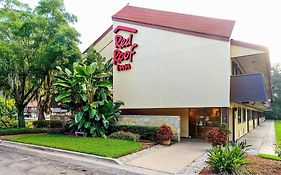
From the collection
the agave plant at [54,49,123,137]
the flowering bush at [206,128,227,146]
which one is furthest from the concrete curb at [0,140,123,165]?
the flowering bush at [206,128,227,146]

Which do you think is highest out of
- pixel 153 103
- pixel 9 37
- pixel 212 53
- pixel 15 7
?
pixel 15 7

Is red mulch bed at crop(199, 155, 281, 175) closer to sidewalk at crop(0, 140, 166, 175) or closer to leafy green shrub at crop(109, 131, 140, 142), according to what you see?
sidewalk at crop(0, 140, 166, 175)

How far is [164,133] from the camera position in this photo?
1322 centimetres

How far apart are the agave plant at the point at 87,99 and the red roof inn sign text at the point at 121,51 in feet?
7.20

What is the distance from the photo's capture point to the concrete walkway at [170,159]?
349 inches

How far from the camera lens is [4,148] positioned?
12.3 m

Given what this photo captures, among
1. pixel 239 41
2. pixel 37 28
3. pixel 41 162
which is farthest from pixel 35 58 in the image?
pixel 239 41

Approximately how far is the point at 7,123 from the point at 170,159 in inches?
564

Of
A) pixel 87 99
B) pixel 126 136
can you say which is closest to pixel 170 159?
pixel 126 136

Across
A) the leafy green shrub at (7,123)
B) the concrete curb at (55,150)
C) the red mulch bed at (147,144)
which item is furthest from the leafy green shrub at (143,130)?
the leafy green shrub at (7,123)

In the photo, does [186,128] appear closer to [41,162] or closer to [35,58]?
[41,162]

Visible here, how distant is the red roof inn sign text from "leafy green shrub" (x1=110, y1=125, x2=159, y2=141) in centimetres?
447

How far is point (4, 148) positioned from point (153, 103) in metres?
9.05

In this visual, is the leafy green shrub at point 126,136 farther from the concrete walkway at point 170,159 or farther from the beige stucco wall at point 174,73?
the beige stucco wall at point 174,73
